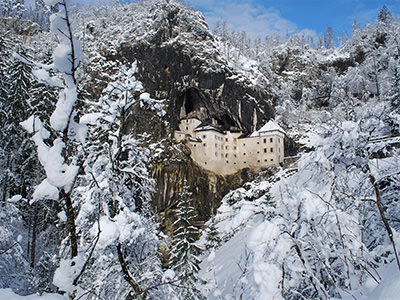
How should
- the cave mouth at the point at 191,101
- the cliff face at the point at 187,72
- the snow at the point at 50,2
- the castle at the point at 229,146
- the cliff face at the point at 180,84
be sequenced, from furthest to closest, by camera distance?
1. the cave mouth at the point at 191,101
2. the cliff face at the point at 187,72
3. the castle at the point at 229,146
4. the cliff face at the point at 180,84
5. the snow at the point at 50,2

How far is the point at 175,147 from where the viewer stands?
4650 centimetres

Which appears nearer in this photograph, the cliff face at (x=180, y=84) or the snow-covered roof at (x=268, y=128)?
the cliff face at (x=180, y=84)

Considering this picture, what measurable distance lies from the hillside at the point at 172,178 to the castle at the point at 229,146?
2.03m

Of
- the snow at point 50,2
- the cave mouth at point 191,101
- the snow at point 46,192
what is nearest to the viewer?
the snow at point 50,2

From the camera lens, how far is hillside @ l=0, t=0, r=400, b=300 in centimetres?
252

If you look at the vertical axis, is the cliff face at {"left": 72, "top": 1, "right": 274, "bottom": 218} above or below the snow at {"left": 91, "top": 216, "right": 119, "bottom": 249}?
above

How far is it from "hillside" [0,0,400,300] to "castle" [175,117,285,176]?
2.03 meters

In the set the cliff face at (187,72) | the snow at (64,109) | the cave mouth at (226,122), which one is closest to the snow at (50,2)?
the snow at (64,109)

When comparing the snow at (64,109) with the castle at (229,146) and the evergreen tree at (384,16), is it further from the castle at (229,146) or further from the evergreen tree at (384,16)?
the evergreen tree at (384,16)

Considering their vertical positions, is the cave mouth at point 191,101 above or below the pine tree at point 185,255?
above

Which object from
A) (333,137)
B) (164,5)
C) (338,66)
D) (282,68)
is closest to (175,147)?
(164,5)

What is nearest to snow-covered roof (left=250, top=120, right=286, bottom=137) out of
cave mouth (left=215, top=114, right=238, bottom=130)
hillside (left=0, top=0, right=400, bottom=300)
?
hillside (left=0, top=0, right=400, bottom=300)

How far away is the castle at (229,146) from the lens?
49.6 m

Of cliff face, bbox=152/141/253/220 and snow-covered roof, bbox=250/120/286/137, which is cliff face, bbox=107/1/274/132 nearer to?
snow-covered roof, bbox=250/120/286/137
